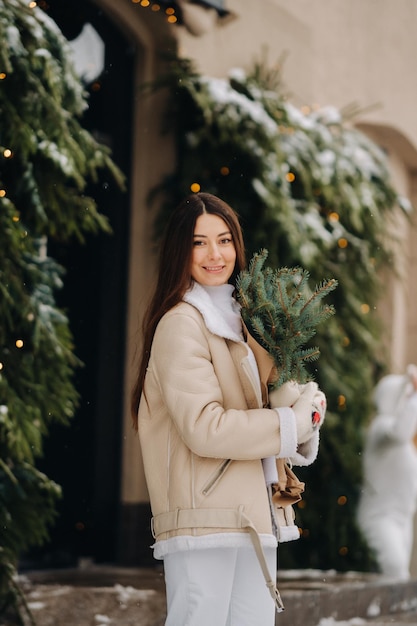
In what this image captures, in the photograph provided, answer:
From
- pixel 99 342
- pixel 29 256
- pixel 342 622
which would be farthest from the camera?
pixel 99 342

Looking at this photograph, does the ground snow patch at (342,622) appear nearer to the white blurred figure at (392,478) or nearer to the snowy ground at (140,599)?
the snowy ground at (140,599)

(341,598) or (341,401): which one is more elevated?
(341,401)

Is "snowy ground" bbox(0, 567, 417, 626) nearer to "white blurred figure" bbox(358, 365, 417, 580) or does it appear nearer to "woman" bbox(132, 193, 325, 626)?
"white blurred figure" bbox(358, 365, 417, 580)

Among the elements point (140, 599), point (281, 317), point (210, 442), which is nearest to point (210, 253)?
point (281, 317)

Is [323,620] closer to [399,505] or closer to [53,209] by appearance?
[399,505]

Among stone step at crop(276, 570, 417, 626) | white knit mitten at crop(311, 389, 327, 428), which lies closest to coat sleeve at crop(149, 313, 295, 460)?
white knit mitten at crop(311, 389, 327, 428)

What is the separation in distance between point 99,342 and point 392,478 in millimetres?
2020

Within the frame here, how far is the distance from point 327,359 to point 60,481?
181 cm

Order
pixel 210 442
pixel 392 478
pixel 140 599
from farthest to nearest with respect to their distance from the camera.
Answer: pixel 392 478 < pixel 140 599 < pixel 210 442

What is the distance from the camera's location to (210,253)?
3.24 meters

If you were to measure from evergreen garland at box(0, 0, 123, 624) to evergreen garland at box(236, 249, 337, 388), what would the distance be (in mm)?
1917

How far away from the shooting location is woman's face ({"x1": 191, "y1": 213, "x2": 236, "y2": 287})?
3250 millimetres

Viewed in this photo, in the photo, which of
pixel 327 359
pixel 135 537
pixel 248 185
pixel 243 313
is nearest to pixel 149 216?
pixel 248 185

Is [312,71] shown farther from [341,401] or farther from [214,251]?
[214,251]
